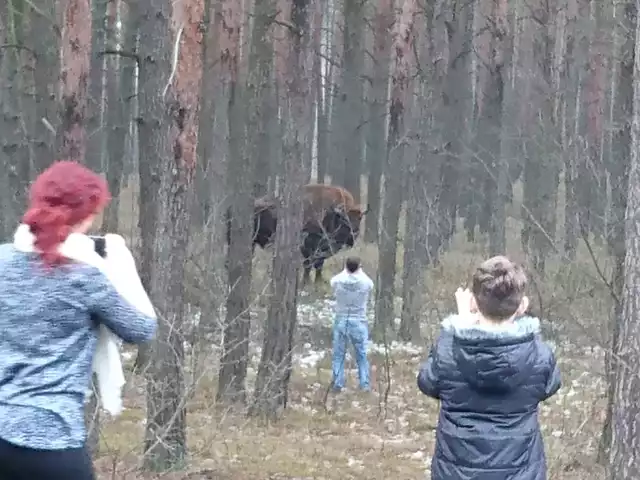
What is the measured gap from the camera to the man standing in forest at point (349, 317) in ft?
45.9

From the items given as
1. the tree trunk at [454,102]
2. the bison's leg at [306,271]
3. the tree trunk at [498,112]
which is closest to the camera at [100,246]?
the tree trunk at [498,112]

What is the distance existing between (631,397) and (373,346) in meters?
11.3

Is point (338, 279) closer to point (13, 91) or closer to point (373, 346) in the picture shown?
point (373, 346)

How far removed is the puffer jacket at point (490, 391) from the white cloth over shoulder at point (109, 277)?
1.36 metres

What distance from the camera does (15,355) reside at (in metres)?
3.48

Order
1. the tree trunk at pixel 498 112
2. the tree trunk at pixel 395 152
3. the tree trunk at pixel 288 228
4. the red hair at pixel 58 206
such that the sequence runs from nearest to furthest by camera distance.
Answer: the red hair at pixel 58 206 < the tree trunk at pixel 288 228 < the tree trunk at pixel 395 152 < the tree trunk at pixel 498 112

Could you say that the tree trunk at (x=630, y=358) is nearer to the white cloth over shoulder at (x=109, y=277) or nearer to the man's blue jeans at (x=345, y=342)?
the white cloth over shoulder at (x=109, y=277)

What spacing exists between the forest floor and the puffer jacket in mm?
3924

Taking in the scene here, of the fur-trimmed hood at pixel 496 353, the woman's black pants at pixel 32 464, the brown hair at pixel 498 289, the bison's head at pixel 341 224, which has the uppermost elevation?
the brown hair at pixel 498 289

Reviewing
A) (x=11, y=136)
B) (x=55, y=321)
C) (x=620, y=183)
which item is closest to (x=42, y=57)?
(x=11, y=136)

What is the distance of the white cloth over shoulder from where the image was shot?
3.54 meters

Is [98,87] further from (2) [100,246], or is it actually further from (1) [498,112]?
(2) [100,246]

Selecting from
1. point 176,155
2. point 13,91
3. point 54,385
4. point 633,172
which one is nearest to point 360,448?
point 176,155

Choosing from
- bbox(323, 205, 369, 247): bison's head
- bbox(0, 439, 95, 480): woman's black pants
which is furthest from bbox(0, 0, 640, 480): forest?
bbox(0, 439, 95, 480): woman's black pants
